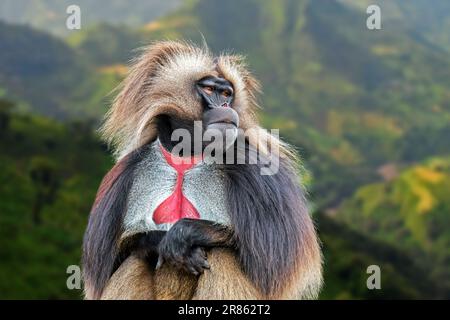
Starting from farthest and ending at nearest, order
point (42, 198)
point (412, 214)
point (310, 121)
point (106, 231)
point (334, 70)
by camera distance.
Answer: point (334, 70) → point (310, 121) → point (412, 214) → point (42, 198) → point (106, 231)

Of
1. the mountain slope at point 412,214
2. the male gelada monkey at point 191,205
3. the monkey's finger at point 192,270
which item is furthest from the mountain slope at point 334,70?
the monkey's finger at point 192,270

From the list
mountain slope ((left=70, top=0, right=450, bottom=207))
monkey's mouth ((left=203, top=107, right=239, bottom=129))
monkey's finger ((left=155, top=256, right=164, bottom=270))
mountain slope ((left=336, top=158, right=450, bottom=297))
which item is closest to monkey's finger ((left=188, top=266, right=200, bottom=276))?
monkey's finger ((left=155, top=256, right=164, bottom=270))

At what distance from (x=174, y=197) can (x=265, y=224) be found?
810mm

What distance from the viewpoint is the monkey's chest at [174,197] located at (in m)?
5.94

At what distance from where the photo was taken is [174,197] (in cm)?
601

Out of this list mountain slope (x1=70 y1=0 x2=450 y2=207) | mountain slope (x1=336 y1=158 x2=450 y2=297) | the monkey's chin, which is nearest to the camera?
the monkey's chin

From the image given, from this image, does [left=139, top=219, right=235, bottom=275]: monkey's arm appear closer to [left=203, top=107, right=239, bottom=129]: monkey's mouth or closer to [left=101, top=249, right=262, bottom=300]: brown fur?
[left=101, top=249, right=262, bottom=300]: brown fur

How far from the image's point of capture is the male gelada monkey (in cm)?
570

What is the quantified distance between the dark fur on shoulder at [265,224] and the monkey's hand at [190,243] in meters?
0.20

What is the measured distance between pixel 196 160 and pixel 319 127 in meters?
62.6

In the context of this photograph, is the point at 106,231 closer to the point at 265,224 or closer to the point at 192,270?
the point at 192,270

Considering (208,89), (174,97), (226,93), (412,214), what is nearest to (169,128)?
(174,97)

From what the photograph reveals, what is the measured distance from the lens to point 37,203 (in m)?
25.8

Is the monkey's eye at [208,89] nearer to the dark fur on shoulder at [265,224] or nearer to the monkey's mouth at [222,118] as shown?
the monkey's mouth at [222,118]
